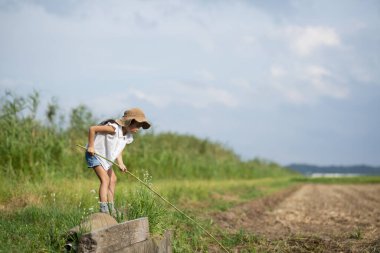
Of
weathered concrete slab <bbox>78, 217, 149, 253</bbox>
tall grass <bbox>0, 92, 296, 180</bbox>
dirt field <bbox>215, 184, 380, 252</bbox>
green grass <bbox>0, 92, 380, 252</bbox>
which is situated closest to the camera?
weathered concrete slab <bbox>78, 217, 149, 253</bbox>

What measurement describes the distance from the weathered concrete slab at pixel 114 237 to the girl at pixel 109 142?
1.46 meters

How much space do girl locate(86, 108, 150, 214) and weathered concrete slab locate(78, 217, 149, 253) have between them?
1461mm

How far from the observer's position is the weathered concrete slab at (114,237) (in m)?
5.62

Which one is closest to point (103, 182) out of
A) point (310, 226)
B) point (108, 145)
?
point (108, 145)

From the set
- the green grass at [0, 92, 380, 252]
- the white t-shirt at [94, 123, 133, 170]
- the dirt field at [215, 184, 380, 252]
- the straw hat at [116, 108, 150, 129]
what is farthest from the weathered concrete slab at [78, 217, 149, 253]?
the dirt field at [215, 184, 380, 252]

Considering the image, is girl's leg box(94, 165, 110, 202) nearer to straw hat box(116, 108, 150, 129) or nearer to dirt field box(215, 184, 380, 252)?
straw hat box(116, 108, 150, 129)

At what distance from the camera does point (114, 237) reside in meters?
5.86

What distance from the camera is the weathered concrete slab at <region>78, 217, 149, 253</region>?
562cm

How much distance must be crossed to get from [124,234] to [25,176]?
22.4ft

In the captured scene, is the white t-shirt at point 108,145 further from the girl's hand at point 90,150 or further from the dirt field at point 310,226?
the dirt field at point 310,226

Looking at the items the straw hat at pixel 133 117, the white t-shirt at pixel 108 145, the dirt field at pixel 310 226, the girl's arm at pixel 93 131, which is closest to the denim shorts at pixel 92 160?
the white t-shirt at pixel 108 145

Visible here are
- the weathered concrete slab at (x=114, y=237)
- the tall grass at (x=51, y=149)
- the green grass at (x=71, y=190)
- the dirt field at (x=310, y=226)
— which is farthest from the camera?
the tall grass at (x=51, y=149)

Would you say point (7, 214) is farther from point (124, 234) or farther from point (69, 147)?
point (69, 147)

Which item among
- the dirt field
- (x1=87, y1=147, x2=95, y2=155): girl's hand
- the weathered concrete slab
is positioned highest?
(x1=87, y1=147, x2=95, y2=155): girl's hand
